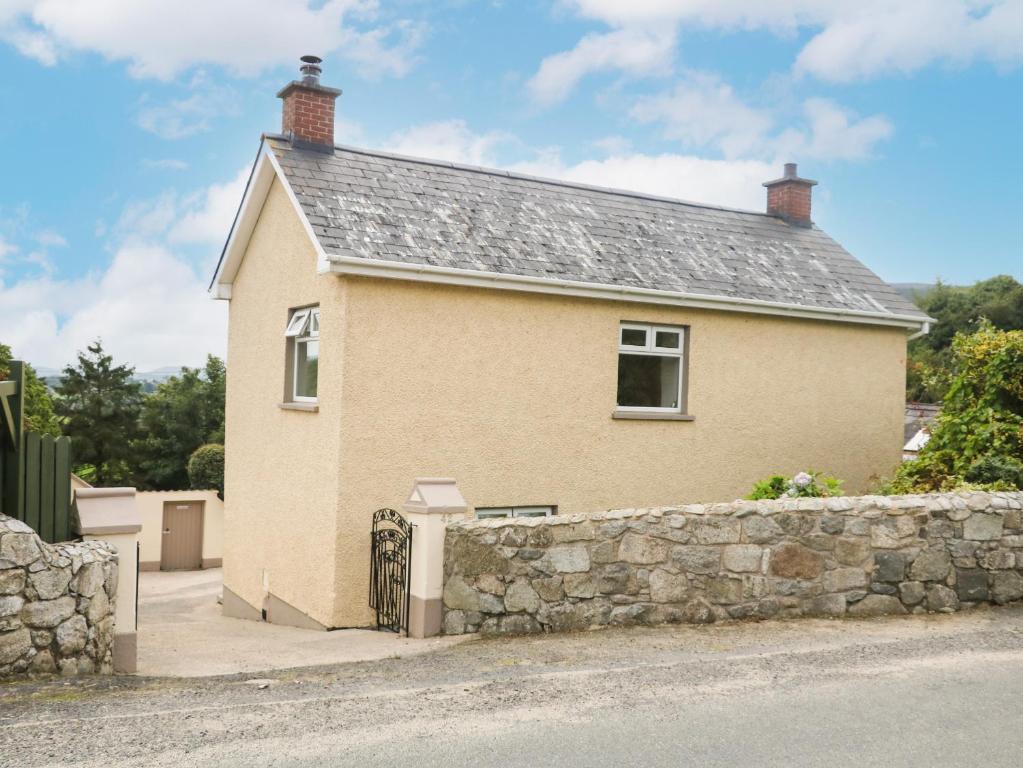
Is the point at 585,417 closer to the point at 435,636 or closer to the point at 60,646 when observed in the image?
the point at 435,636

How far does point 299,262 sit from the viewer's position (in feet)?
42.8

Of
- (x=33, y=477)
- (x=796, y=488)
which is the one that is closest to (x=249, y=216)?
(x=33, y=477)

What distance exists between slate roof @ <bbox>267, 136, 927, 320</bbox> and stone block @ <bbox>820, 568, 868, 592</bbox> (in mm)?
5042

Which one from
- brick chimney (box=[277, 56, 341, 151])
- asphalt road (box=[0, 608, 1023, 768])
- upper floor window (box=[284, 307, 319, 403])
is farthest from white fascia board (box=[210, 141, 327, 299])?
asphalt road (box=[0, 608, 1023, 768])

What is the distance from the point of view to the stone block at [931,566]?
32.8ft

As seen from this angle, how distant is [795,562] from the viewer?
32.1ft

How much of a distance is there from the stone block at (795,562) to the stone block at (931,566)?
105 centimetres

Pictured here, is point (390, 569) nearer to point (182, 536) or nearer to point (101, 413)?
point (182, 536)

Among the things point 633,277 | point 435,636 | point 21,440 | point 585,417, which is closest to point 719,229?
point 633,277

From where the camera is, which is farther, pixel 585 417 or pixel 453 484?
pixel 585 417

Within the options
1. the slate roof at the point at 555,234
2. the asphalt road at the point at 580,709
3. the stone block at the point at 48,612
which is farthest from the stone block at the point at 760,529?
the stone block at the point at 48,612

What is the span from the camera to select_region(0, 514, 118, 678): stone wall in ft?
24.1

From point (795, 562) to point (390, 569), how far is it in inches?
177

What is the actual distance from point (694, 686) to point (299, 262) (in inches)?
325
